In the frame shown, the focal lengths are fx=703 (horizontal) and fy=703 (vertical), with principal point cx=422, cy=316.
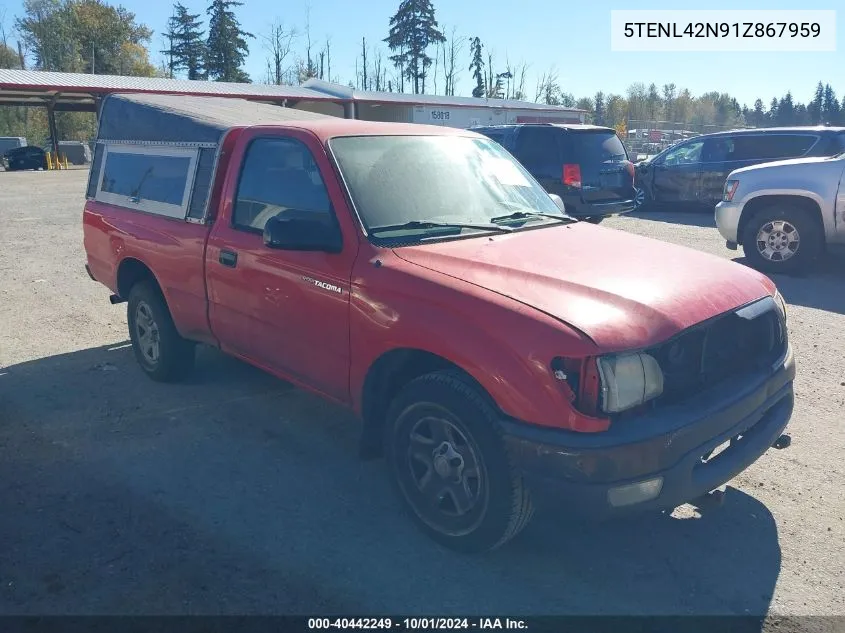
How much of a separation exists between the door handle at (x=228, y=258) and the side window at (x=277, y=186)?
18cm

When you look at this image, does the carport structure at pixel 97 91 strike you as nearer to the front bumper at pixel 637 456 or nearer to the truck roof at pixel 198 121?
the truck roof at pixel 198 121

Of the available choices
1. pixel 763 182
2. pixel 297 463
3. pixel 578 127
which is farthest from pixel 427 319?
pixel 578 127

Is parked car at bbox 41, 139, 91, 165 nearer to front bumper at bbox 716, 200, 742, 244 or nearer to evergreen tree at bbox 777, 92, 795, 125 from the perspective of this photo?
front bumper at bbox 716, 200, 742, 244

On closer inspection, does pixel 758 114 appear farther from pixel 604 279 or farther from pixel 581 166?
pixel 604 279

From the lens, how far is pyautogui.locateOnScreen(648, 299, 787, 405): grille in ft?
9.88

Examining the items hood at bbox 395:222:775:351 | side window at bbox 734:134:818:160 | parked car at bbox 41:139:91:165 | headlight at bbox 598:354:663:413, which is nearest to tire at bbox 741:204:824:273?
side window at bbox 734:134:818:160

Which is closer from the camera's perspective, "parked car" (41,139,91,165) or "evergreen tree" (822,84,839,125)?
"parked car" (41,139,91,165)

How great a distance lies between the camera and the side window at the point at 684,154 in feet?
47.2

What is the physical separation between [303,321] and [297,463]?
92 cm

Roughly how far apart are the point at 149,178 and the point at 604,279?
3.64m

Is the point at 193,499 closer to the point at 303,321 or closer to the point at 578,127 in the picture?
the point at 303,321

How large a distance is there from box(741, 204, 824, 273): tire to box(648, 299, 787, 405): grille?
5940 millimetres

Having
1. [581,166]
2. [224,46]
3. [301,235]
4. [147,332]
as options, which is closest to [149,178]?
[147,332]

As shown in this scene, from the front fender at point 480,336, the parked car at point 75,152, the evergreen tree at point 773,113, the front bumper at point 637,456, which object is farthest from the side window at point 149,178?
the evergreen tree at point 773,113
